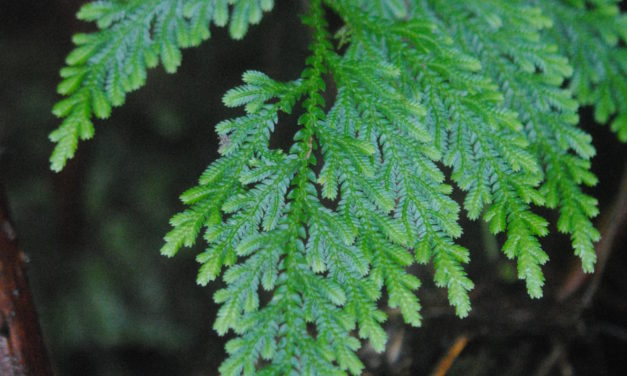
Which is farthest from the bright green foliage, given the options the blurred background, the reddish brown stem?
the blurred background

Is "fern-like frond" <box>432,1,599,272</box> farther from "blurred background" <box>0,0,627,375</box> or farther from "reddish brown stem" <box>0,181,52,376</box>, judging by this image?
"reddish brown stem" <box>0,181,52,376</box>

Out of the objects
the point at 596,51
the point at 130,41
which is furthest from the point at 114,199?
the point at 596,51

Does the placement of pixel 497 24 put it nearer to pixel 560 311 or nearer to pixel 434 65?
pixel 434 65

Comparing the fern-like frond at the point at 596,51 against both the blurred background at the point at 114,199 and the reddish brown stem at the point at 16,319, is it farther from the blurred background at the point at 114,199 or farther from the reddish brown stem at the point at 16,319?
the reddish brown stem at the point at 16,319

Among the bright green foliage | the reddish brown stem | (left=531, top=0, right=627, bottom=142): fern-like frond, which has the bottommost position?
(left=531, top=0, right=627, bottom=142): fern-like frond

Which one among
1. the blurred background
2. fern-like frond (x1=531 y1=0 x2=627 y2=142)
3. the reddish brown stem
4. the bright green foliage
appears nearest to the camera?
the reddish brown stem

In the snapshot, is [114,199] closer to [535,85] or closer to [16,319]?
[16,319]

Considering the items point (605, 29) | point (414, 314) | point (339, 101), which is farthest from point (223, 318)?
point (605, 29)
